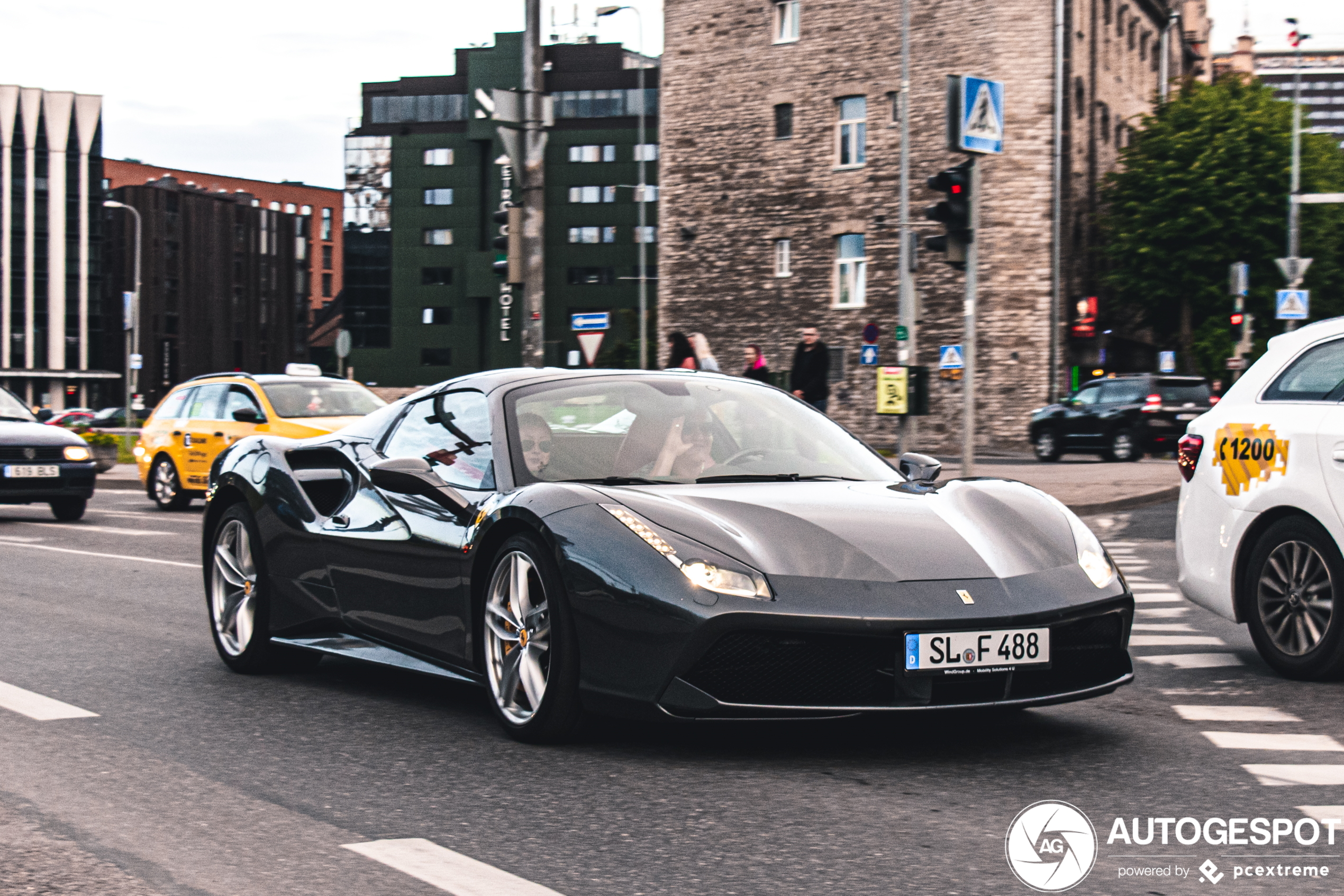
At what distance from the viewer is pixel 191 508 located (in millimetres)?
19984

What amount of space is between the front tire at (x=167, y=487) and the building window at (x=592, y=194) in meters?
69.8

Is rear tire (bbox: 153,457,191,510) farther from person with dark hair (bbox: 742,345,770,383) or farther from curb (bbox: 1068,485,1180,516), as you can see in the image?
curb (bbox: 1068,485,1180,516)

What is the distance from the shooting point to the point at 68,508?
1777cm

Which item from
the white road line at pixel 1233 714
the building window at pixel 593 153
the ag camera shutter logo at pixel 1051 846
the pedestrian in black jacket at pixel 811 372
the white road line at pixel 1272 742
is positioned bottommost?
the white road line at pixel 1233 714

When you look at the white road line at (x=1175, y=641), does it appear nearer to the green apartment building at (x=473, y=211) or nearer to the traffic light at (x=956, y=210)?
the traffic light at (x=956, y=210)

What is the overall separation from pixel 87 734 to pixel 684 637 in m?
2.24

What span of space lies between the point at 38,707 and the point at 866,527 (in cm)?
321

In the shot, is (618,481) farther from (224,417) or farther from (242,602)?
(224,417)

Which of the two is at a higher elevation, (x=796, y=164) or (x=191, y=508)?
(x=796, y=164)

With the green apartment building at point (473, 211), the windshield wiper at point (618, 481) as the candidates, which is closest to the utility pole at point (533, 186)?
the windshield wiper at point (618, 481)

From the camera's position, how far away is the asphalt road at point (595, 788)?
12.2ft

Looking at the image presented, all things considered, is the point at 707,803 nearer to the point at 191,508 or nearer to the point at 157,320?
the point at 191,508

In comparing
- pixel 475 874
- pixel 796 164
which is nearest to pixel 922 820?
pixel 475 874

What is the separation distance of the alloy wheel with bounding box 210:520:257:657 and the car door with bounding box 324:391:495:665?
0.71 m
